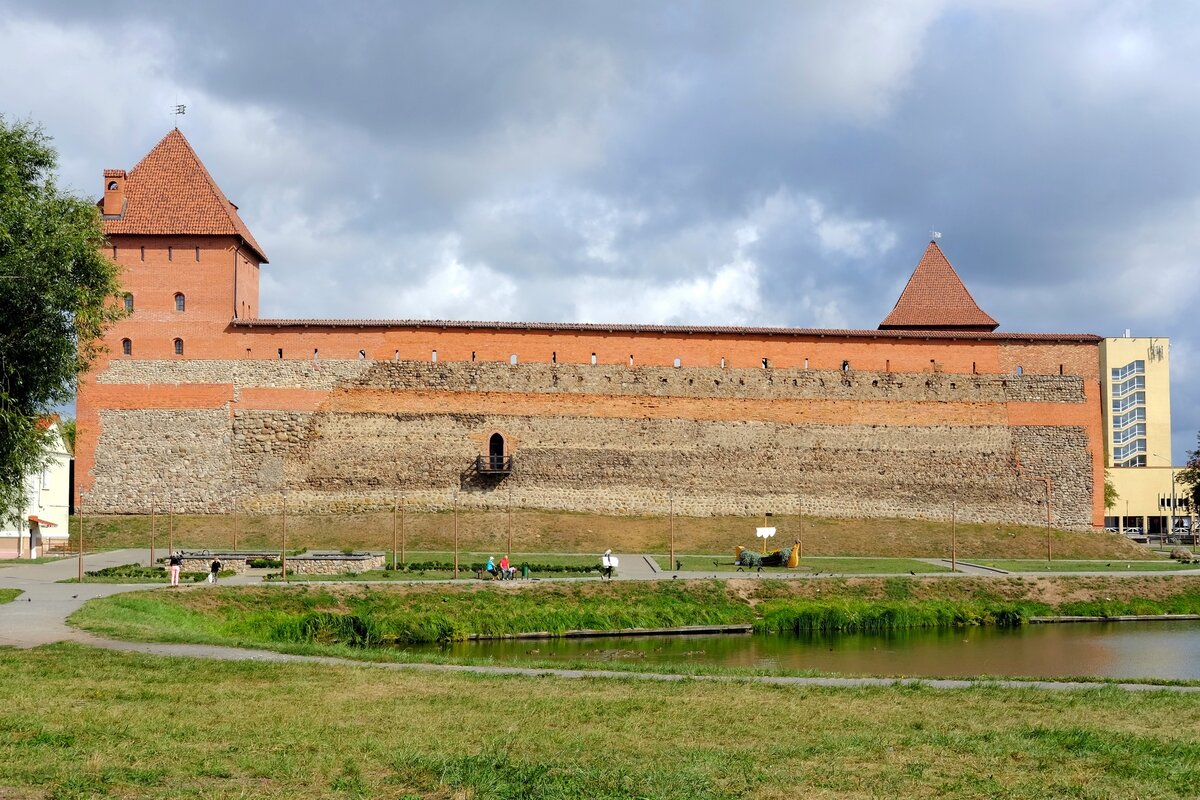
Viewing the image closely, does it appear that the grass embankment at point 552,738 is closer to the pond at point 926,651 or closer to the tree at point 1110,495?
the pond at point 926,651

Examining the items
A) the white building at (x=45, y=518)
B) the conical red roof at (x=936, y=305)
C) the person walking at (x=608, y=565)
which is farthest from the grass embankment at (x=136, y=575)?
the conical red roof at (x=936, y=305)

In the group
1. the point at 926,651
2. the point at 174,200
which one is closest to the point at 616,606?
the point at 926,651

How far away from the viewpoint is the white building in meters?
27.3

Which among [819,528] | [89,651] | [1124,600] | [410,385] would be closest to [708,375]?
[819,528]

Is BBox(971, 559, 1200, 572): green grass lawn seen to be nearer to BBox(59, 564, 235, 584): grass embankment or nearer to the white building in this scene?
BBox(59, 564, 235, 584): grass embankment

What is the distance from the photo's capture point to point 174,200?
1265 inches

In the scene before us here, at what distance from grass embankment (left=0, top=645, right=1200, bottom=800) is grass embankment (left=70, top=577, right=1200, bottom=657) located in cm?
650

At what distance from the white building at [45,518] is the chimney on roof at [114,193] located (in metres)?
6.93

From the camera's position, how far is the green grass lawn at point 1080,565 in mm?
25812

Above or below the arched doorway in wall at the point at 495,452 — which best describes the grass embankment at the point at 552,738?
below

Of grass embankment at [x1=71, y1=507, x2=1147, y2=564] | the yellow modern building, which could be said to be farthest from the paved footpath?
the yellow modern building

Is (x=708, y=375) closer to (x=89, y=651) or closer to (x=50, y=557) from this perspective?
(x=50, y=557)

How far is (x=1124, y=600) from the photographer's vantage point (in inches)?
907

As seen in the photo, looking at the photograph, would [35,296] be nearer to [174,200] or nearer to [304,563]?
[304,563]
